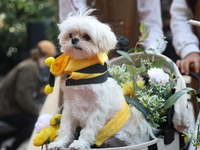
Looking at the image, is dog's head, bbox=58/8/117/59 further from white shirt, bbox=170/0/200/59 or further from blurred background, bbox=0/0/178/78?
blurred background, bbox=0/0/178/78

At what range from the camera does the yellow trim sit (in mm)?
991

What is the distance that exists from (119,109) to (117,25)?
2.68 feet

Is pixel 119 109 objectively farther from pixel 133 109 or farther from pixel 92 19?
pixel 92 19

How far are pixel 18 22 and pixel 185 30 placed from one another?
597 centimetres

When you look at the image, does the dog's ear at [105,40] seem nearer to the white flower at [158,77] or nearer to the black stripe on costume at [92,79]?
the black stripe on costume at [92,79]

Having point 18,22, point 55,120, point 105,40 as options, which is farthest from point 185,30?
point 18,22

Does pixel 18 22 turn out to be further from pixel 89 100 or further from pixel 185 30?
pixel 89 100

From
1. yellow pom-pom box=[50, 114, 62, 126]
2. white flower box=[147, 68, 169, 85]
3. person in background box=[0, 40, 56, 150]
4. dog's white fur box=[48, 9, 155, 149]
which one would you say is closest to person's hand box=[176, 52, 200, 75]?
white flower box=[147, 68, 169, 85]

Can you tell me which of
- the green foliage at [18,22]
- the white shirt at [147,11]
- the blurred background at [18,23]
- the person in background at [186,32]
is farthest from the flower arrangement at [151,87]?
the green foliage at [18,22]

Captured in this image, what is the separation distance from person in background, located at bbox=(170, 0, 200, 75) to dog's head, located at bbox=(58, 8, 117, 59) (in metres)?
0.54

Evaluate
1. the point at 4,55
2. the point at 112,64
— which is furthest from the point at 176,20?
the point at 4,55

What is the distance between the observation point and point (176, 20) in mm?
1601

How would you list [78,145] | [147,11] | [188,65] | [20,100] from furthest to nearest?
[20,100] < [147,11] < [188,65] < [78,145]

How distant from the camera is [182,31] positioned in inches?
61.4
